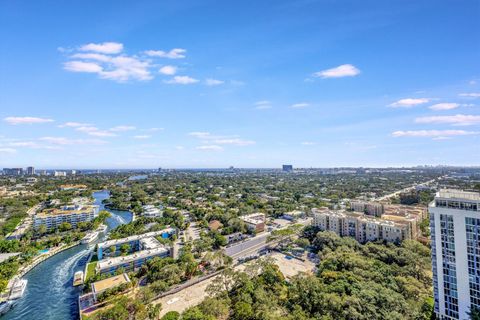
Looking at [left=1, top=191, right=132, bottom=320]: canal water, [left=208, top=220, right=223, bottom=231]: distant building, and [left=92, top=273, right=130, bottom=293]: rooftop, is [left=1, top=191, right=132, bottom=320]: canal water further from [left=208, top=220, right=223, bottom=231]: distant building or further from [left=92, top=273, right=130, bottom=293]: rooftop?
[left=208, top=220, right=223, bottom=231]: distant building

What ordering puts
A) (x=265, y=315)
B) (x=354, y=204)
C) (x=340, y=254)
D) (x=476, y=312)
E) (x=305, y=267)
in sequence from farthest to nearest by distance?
(x=354, y=204) < (x=305, y=267) < (x=340, y=254) < (x=265, y=315) < (x=476, y=312)

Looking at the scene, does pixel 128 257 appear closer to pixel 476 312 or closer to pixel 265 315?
pixel 265 315

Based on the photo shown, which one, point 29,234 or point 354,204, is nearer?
point 29,234

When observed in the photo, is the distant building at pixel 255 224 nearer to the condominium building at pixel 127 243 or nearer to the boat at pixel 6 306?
the condominium building at pixel 127 243

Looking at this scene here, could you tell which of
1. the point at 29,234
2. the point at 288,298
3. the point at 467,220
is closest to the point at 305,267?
the point at 288,298

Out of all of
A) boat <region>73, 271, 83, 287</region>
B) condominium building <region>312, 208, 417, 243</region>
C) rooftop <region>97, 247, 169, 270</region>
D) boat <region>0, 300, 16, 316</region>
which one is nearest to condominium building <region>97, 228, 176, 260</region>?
rooftop <region>97, 247, 169, 270</region>

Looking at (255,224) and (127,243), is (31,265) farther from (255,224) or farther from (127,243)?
(255,224)

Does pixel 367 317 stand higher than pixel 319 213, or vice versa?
pixel 319 213
